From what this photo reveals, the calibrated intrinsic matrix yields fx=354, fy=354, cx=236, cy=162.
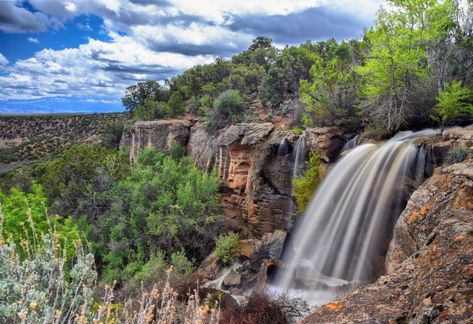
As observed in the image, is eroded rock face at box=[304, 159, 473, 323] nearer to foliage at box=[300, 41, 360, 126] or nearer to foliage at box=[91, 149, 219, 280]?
foliage at box=[300, 41, 360, 126]

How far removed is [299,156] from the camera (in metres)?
17.5

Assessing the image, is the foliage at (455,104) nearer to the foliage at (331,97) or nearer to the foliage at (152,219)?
the foliage at (331,97)

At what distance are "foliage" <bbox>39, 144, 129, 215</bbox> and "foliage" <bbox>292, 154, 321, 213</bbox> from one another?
495 inches

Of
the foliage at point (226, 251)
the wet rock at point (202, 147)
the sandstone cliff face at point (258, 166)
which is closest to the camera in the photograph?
the foliage at point (226, 251)

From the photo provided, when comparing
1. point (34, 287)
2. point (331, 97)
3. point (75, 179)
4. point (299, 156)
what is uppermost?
point (331, 97)

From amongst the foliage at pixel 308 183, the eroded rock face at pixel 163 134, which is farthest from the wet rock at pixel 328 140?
the eroded rock face at pixel 163 134

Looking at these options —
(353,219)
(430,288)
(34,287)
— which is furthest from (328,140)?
(34,287)

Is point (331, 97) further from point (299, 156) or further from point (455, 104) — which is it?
point (455, 104)

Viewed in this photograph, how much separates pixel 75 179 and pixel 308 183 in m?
14.9

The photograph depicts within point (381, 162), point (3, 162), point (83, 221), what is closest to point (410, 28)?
point (381, 162)

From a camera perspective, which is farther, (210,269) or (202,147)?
(202,147)

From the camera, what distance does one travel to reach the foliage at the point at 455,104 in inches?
518

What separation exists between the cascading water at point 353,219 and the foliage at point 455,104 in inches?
37.4

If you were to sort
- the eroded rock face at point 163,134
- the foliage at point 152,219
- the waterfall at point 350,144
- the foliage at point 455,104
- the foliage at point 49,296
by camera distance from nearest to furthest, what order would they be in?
the foliage at point 49,296
the foliage at point 455,104
the waterfall at point 350,144
the foliage at point 152,219
the eroded rock face at point 163,134
